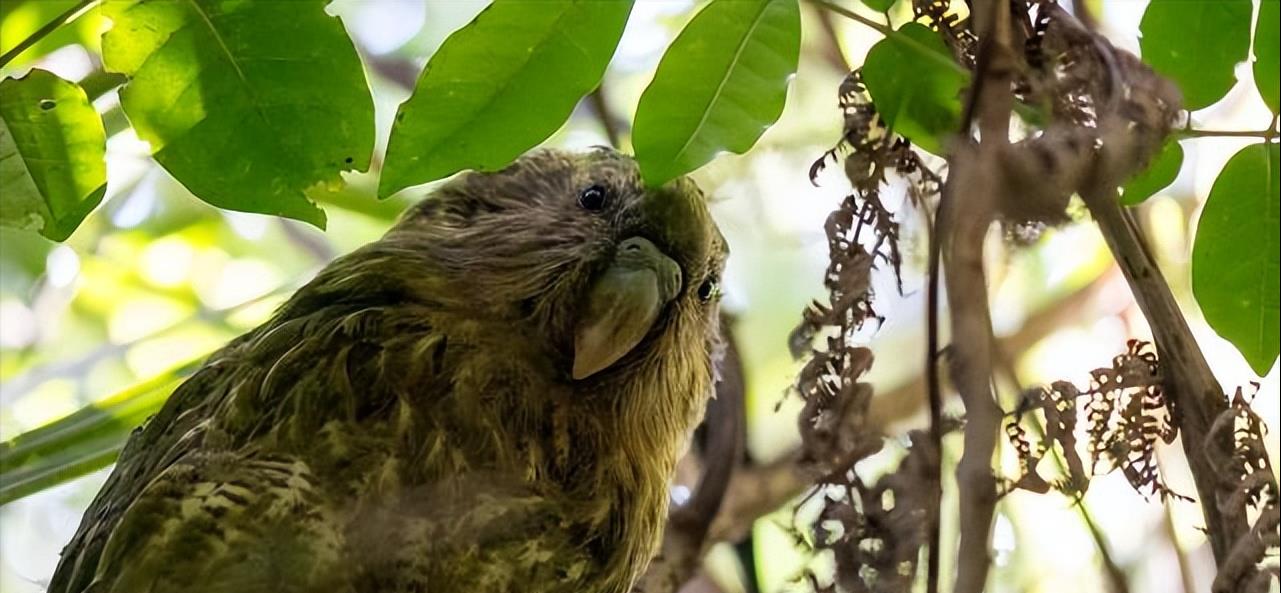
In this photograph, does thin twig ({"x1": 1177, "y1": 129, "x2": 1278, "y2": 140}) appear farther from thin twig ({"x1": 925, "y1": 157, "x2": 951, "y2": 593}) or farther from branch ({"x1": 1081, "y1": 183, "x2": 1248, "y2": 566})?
thin twig ({"x1": 925, "y1": 157, "x2": 951, "y2": 593})

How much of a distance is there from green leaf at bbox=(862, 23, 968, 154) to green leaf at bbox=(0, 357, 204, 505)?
2.79 feet

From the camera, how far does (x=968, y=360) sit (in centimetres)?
70

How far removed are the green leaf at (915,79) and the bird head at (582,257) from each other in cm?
19

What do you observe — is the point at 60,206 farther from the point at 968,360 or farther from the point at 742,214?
the point at 742,214

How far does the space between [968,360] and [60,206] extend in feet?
1.91

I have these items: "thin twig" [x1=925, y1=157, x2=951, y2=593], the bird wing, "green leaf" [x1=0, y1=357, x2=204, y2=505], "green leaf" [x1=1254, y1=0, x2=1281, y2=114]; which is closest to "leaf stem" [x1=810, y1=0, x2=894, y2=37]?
"thin twig" [x1=925, y1=157, x2=951, y2=593]

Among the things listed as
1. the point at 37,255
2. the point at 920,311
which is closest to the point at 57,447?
the point at 37,255

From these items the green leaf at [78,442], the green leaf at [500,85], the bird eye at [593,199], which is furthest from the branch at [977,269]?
the green leaf at [78,442]

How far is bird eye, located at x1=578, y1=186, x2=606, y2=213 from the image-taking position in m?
1.05

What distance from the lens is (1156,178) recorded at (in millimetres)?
829

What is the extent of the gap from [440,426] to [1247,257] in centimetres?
Result: 56

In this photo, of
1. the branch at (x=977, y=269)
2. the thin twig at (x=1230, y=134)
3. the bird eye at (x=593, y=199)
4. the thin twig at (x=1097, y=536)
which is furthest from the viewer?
the bird eye at (x=593, y=199)

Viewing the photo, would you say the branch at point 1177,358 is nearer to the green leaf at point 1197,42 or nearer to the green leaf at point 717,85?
the green leaf at point 1197,42

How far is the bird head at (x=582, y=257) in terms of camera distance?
954mm
